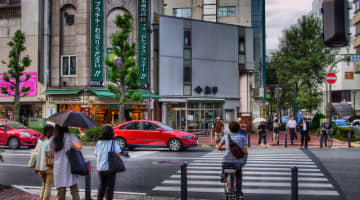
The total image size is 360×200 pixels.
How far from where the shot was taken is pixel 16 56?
2912cm

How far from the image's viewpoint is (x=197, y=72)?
3581 cm

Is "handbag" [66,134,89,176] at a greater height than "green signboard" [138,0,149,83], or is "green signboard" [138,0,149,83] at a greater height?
"green signboard" [138,0,149,83]

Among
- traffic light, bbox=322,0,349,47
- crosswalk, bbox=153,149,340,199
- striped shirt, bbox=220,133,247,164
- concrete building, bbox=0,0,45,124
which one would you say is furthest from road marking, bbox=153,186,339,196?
concrete building, bbox=0,0,45,124

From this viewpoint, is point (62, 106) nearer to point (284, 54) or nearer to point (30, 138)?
point (30, 138)

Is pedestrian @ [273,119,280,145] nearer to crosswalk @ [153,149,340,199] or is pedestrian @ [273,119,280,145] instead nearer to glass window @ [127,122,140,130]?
crosswalk @ [153,149,340,199]

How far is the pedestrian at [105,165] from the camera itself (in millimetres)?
6480

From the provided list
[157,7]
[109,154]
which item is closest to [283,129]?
[157,7]

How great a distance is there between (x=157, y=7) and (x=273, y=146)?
64.6ft

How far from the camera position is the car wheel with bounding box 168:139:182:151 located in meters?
19.0

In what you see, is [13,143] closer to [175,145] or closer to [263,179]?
[175,145]

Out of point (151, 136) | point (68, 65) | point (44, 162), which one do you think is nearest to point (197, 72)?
point (68, 65)

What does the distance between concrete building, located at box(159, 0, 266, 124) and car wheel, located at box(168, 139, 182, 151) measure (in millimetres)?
19349

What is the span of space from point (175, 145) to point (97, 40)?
47.3 feet

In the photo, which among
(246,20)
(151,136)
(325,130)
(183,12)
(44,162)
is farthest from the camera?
(183,12)
